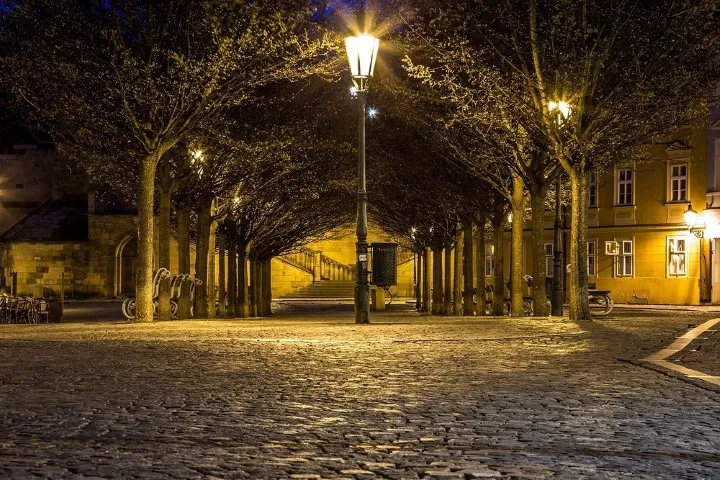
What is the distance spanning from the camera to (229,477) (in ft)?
19.9

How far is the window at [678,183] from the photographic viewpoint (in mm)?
49125

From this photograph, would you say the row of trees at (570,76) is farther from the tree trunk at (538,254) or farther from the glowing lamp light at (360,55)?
the glowing lamp light at (360,55)

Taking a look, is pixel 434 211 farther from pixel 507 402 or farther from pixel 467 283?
pixel 507 402

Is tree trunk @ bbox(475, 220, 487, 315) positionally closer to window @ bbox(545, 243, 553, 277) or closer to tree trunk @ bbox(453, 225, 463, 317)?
tree trunk @ bbox(453, 225, 463, 317)

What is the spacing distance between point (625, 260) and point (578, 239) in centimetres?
2970

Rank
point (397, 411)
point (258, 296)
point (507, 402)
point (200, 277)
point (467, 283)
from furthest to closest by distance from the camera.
Answer: point (258, 296), point (467, 283), point (200, 277), point (507, 402), point (397, 411)

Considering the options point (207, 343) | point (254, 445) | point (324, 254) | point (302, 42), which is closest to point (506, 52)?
point (302, 42)

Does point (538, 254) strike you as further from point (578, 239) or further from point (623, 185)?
point (623, 185)

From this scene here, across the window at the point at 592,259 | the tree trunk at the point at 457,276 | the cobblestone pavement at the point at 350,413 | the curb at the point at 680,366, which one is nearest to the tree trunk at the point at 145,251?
the cobblestone pavement at the point at 350,413

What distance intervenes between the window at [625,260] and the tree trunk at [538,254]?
24619 millimetres

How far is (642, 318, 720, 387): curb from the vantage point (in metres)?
11.4

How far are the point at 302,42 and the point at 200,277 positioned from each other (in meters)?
9.14

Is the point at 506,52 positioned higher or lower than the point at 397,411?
higher

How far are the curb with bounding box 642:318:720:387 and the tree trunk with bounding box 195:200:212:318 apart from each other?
1575 centimetres
